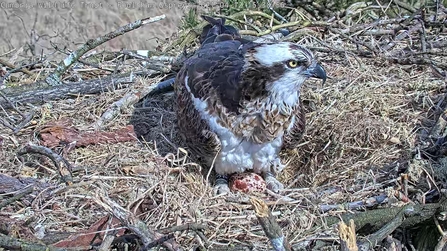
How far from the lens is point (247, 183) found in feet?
14.8

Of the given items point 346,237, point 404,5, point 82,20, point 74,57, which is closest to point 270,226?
point 346,237

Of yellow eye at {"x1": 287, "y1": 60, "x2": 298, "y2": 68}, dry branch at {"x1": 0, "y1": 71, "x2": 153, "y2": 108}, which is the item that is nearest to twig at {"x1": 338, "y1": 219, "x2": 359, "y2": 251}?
yellow eye at {"x1": 287, "y1": 60, "x2": 298, "y2": 68}

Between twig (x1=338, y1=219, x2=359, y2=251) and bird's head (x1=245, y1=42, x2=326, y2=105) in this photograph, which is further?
bird's head (x1=245, y1=42, x2=326, y2=105)

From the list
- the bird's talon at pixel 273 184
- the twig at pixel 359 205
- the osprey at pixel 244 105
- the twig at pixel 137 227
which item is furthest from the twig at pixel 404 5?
the twig at pixel 137 227

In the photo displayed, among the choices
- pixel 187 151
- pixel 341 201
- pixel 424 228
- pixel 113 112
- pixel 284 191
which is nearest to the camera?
pixel 424 228

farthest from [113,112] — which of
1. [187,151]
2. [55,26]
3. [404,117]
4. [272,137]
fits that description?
[55,26]

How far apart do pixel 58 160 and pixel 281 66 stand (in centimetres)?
151

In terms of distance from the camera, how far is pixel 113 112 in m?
4.98

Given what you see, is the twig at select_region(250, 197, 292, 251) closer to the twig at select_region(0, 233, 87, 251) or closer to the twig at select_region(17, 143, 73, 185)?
the twig at select_region(0, 233, 87, 251)

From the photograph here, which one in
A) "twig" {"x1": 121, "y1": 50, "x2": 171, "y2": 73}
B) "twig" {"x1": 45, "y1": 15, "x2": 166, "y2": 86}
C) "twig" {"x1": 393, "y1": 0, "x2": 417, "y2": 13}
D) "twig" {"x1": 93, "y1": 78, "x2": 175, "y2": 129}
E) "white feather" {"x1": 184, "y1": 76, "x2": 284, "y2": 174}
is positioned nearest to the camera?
"white feather" {"x1": 184, "y1": 76, "x2": 284, "y2": 174}

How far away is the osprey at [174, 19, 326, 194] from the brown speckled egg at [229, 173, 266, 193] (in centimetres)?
5

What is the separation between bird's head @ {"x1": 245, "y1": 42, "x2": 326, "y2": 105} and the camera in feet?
12.6

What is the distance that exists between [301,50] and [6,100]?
2.34 m

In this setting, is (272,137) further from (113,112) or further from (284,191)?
(113,112)
